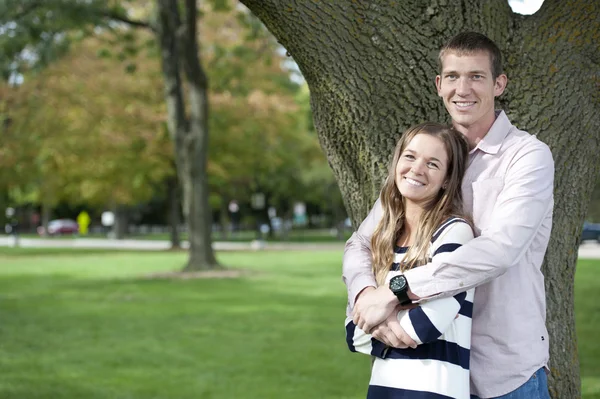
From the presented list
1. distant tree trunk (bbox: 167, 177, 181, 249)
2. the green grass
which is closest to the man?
the green grass

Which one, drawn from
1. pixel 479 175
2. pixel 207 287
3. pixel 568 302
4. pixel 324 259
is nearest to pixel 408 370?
pixel 479 175

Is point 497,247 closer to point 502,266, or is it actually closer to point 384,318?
point 502,266

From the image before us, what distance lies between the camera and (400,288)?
2.70 m

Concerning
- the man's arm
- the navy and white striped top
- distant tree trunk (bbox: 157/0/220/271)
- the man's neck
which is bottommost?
the navy and white striped top

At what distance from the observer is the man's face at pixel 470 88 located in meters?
2.95

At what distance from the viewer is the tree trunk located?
397cm

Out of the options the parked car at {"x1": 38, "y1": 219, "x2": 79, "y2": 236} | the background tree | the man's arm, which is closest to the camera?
the man's arm

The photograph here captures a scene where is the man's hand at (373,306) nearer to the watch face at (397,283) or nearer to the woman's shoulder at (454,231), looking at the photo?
the watch face at (397,283)

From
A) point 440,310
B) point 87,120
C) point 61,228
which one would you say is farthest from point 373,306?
point 61,228

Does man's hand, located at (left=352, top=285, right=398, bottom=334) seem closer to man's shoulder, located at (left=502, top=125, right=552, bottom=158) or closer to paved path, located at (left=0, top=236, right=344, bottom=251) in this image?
man's shoulder, located at (left=502, top=125, right=552, bottom=158)

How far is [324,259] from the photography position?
2739 centimetres

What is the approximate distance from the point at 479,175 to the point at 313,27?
1400 millimetres

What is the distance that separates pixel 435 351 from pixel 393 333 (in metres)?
0.15

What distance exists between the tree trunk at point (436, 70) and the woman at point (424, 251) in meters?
1.09
